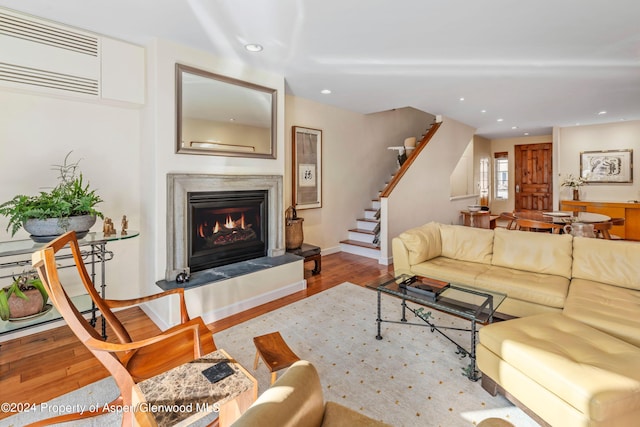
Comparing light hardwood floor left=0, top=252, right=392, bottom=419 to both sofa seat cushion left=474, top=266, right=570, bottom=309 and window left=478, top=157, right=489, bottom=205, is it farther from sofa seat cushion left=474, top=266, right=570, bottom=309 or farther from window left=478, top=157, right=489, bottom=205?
window left=478, top=157, right=489, bottom=205

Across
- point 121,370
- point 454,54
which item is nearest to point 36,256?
point 121,370

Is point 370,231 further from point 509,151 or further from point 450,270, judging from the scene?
point 509,151

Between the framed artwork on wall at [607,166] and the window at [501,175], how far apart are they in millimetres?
2232

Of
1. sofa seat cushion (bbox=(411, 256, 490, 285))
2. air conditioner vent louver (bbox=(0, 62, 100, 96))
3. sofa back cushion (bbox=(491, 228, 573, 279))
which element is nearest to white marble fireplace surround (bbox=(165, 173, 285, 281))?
air conditioner vent louver (bbox=(0, 62, 100, 96))

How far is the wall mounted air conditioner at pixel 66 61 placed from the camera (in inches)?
90.7

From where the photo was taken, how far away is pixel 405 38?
2.79 m

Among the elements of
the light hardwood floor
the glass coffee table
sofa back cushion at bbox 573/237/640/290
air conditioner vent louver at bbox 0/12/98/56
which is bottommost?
the light hardwood floor

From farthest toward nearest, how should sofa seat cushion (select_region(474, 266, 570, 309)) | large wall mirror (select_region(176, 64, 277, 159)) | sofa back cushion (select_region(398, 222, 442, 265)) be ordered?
sofa back cushion (select_region(398, 222, 442, 265))
large wall mirror (select_region(176, 64, 277, 159))
sofa seat cushion (select_region(474, 266, 570, 309))

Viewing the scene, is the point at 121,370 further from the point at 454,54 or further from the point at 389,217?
the point at 389,217

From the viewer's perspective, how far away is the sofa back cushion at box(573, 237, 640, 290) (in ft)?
8.73

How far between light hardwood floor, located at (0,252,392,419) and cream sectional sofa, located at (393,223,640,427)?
185 cm

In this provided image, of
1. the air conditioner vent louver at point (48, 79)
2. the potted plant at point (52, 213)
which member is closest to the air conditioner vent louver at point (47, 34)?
the air conditioner vent louver at point (48, 79)

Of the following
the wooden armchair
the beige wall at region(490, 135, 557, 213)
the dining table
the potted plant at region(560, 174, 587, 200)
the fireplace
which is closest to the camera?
the wooden armchair

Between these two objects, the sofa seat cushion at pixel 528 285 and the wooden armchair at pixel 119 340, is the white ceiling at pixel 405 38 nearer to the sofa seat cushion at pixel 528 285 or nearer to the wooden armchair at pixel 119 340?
the wooden armchair at pixel 119 340
